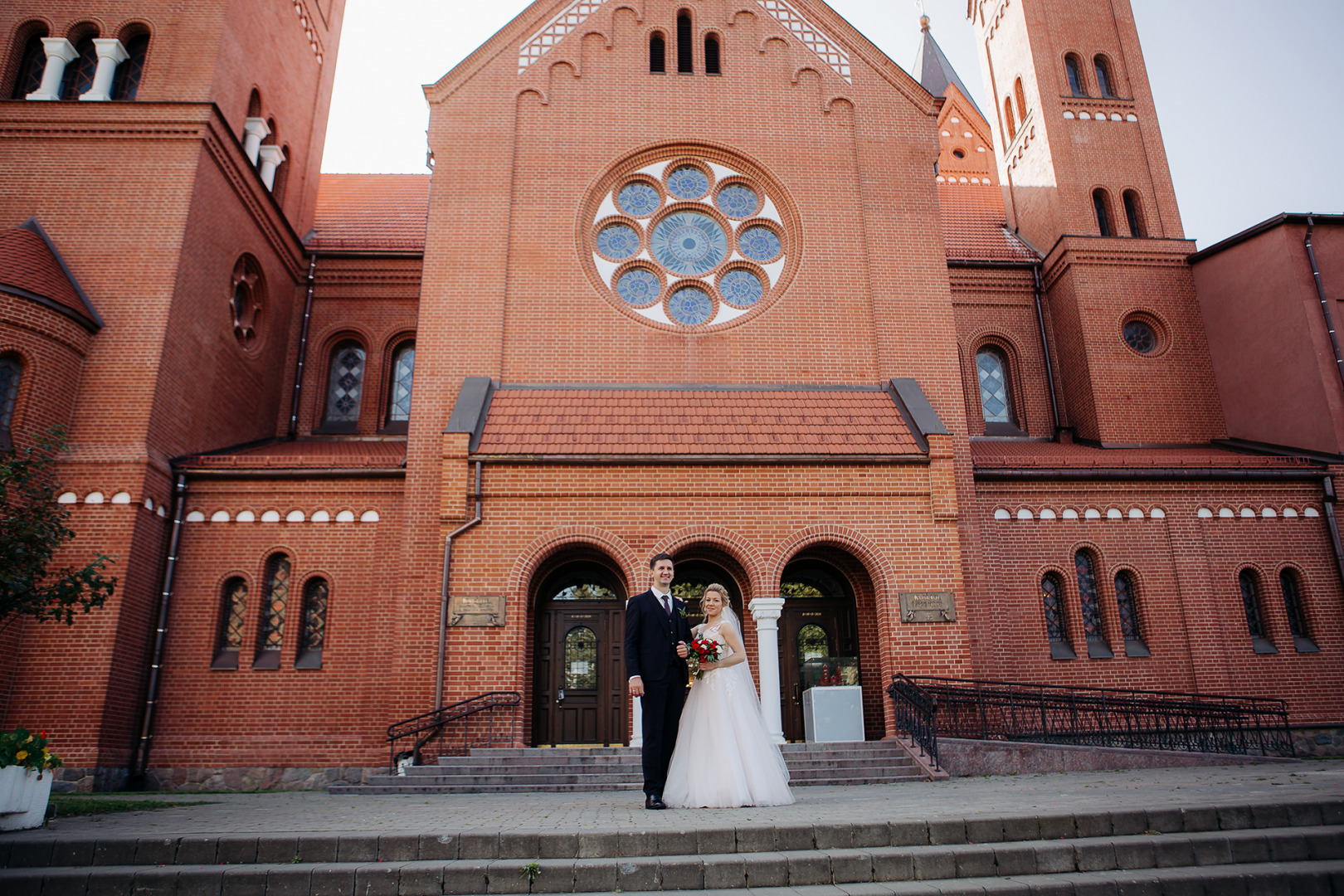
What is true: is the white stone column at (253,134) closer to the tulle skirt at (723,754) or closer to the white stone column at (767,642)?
the white stone column at (767,642)

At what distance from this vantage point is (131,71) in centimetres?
1661

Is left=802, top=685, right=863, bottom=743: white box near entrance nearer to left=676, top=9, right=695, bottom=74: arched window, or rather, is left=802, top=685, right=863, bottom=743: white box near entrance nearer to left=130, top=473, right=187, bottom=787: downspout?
left=130, top=473, right=187, bottom=787: downspout

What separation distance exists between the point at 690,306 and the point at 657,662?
10205 millimetres

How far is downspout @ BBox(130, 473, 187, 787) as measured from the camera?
12984 mm

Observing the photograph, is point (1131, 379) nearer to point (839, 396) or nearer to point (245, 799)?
point (839, 396)

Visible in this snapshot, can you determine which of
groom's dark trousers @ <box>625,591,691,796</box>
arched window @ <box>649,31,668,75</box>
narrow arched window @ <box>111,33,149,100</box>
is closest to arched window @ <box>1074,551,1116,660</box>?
groom's dark trousers @ <box>625,591,691,796</box>

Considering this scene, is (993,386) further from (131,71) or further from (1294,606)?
(131,71)

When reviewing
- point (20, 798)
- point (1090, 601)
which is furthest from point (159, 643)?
point (1090, 601)

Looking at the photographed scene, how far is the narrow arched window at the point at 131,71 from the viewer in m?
16.4

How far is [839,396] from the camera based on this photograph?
1467 centimetres

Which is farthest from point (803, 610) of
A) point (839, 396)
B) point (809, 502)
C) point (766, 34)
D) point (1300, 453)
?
point (766, 34)

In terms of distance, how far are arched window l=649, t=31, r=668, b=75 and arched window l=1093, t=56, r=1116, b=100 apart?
1200cm

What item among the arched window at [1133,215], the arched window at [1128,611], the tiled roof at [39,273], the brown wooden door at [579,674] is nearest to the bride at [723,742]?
the brown wooden door at [579,674]

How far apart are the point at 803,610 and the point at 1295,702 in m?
8.87
